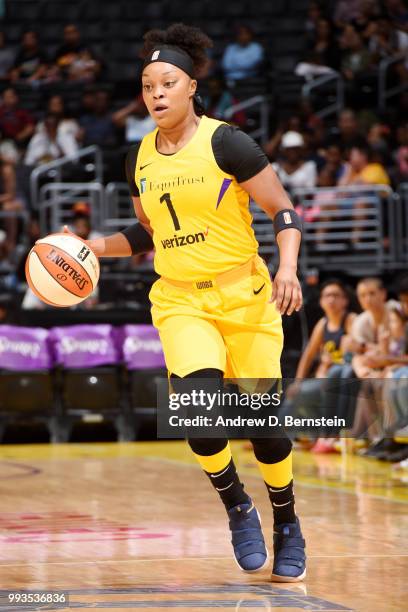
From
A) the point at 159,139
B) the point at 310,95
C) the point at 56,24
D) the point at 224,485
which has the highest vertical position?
the point at 56,24

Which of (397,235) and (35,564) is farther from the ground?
(397,235)

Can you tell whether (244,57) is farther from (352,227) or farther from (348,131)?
(352,227)

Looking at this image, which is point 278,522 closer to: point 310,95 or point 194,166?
point 194,166

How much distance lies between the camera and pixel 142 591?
4.82 metres

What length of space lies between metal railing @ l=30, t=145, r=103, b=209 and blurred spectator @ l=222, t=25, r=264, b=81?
8.82ft

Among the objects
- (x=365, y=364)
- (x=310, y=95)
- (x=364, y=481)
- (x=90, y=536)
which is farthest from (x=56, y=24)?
(x=90, y=536)

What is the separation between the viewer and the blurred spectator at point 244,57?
1858 cm

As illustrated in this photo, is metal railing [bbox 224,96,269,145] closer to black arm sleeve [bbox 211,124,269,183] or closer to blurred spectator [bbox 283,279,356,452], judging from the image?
blurred spectator [bbox 283,279,356,452]

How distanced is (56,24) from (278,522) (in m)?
→ 16.2

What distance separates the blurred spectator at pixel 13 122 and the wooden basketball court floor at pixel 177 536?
26.8ft

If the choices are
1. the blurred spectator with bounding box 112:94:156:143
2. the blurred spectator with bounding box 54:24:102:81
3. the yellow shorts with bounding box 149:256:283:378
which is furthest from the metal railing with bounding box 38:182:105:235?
the yellow shorts with bounding box 149:256:283:378

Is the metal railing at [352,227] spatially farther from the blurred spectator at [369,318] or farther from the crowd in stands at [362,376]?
the blurred spectator at [369,318]

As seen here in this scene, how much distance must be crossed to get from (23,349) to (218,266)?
295 inches

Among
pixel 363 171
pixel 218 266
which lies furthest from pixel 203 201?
pixel 363 171
